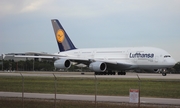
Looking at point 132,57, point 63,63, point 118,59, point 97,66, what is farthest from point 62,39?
point 132,57

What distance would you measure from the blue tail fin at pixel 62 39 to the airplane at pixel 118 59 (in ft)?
0.60

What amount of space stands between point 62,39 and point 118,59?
13.5 meters

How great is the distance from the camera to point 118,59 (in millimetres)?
61281

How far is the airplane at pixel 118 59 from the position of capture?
186 ft

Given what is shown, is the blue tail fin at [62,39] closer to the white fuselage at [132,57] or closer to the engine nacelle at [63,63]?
the white fuselage at [132,57]

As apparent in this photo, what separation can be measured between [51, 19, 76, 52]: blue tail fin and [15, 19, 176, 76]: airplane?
18 cm

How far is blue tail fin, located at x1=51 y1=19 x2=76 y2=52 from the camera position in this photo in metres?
70.2

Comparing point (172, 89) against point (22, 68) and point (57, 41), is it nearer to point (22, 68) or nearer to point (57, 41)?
point (57, 41)

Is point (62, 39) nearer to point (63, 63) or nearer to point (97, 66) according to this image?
point (63, 63)

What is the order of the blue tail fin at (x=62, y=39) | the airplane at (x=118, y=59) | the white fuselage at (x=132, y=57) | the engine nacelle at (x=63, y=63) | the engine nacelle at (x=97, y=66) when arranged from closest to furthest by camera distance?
the white fuselage at (x=132, y=57) → the airplane at (x=118, y=59) → the engine nacelle at (x=97, y=66) → the engine nacelle at (x=63, y=63) → the blue tail fin at (x=62, y=39)

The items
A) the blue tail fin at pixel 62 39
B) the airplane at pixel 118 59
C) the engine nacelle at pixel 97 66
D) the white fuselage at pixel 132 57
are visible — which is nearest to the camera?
the white fuselage at pixel 132 57

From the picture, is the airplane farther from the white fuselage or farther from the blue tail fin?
the blue tail fin

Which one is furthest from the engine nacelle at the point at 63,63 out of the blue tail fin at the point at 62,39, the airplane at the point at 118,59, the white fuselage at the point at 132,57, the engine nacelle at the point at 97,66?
the blue tail fin at the point at 62,39

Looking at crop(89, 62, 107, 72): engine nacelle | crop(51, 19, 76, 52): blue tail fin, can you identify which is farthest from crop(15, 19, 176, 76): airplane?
crop(51, 19, 76, 52): blue tail fin
